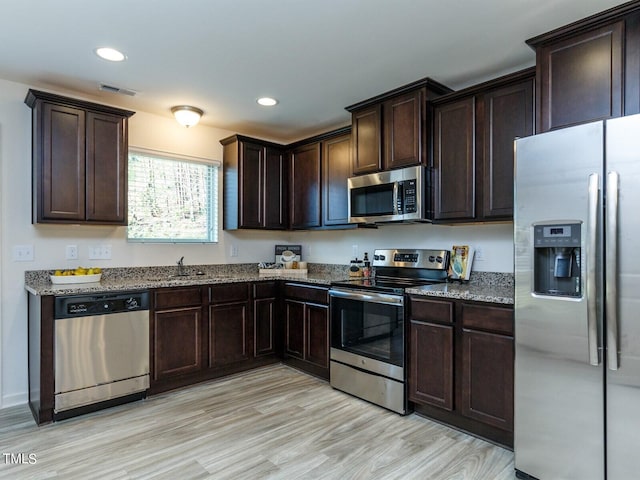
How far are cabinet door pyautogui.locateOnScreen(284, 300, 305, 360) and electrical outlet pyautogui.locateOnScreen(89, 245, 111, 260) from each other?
1.71 m

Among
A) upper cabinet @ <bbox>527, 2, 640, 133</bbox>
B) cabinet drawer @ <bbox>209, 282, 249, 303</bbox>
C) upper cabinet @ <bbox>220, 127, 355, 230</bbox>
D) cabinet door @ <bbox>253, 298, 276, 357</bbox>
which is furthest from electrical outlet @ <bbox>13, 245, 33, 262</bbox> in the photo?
upper cabinet @ <bbox>527, 2, 640, 133</bbox>

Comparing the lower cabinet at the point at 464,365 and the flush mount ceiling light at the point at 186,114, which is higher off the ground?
the flush mount ceiling light at the point at 186,114

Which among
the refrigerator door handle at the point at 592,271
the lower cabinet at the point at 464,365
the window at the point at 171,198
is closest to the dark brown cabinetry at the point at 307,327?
the lower cabinet at the point at 464,365

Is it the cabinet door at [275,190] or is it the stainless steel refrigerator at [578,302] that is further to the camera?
the cabinet door at [275,190]

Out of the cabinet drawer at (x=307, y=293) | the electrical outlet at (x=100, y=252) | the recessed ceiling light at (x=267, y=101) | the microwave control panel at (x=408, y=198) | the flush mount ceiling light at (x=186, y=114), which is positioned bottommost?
the cabinet drawer at (x=307, y=293)

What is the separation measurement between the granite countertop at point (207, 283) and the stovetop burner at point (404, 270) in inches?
7.9

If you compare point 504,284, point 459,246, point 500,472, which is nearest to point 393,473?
point 500,472

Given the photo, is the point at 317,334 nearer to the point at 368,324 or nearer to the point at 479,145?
the point at 368,324

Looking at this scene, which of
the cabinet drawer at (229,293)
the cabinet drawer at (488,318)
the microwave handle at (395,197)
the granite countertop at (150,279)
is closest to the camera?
the cabinet drawer at (488,318)

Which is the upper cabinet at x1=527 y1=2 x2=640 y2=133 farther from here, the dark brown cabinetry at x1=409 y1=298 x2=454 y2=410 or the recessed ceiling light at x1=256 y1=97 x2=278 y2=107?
the recessed ceiling light at x1=256 y1=97 x2=278 y2=107

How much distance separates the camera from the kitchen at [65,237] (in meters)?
3.02

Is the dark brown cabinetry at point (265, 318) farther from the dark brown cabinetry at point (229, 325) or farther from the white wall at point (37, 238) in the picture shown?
the white wall at point (37, 238)

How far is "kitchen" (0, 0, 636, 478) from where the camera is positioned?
9.92ft

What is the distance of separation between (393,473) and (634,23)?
2.70 meters
